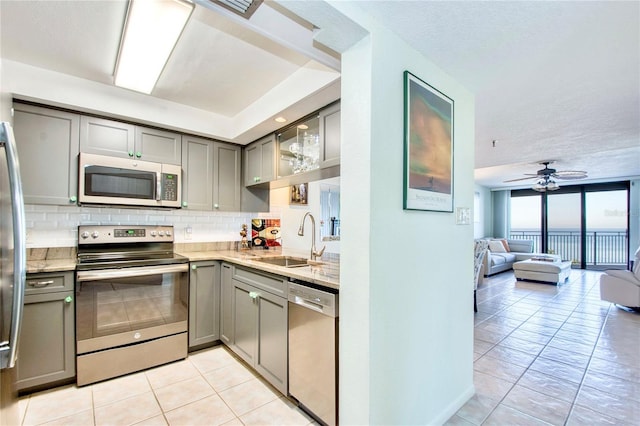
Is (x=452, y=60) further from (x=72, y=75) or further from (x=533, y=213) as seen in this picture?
(x=533, y=213)

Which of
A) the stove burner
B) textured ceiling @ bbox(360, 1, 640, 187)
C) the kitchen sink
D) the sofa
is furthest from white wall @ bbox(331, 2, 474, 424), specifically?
the sofa

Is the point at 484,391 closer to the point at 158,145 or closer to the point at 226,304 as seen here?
the point at 226,304

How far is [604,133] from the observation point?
319 centimetres

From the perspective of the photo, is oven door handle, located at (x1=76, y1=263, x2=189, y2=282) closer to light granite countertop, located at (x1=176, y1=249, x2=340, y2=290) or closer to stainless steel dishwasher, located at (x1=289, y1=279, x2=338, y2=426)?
light granite countertop, located at (x1=176, y1=249, x2=340, y2=290)

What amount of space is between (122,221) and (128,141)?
0.77 m

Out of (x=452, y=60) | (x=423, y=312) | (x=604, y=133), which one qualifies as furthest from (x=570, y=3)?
(x=604, y=133)

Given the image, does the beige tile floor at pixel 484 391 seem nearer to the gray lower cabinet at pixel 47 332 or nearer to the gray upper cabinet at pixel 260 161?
the gray lower cabinet at pixel 47 332

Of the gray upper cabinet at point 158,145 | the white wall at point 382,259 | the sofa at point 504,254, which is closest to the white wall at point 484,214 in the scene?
the sofa at point 504,254

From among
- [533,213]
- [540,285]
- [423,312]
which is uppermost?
[533,213]

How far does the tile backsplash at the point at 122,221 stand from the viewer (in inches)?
101

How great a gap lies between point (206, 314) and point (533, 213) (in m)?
9.65

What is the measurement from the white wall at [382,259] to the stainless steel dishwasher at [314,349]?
0.15m

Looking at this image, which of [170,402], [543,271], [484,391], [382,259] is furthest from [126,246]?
[543,271]

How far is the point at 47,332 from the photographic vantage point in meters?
2.14
